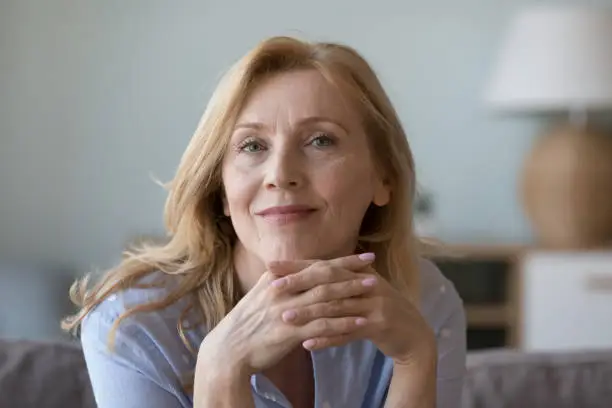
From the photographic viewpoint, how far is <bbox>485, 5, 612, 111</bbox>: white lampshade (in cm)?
304

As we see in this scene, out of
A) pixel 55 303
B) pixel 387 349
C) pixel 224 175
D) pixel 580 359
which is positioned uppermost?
pixel 224 175

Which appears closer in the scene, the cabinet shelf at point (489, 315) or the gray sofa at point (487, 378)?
the gray sofa at point (487, 378)

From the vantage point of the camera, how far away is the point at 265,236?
1271 millimetres

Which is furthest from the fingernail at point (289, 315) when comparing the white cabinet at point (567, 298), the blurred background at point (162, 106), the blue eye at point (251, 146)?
the blurred background at point (162, 106)

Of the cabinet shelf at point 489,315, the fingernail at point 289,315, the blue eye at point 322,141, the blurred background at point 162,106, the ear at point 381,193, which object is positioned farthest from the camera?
the blurred background at point 162,106

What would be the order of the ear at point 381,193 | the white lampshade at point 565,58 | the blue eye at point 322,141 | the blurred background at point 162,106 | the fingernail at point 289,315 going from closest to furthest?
the fingernail at point 289,315 → the blue eye at point 322,141 → the ear at point 381,193 → the white lampshade at point 565,58 → the blurred background at point 162,106

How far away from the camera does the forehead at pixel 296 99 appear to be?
4.17 feet

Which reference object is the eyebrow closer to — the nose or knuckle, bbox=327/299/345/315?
the nose

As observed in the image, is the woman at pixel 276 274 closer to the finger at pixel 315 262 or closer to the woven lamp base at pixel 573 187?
the finger at pixel 315 262

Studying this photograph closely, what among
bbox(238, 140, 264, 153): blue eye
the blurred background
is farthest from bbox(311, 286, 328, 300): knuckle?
the blurred background

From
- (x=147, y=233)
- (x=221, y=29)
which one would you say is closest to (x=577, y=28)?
(x=221, y=29)

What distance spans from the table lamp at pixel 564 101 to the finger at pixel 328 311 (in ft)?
6.63

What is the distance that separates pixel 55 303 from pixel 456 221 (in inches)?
56.9

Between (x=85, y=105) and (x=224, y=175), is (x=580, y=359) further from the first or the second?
(x=85, y=105)
